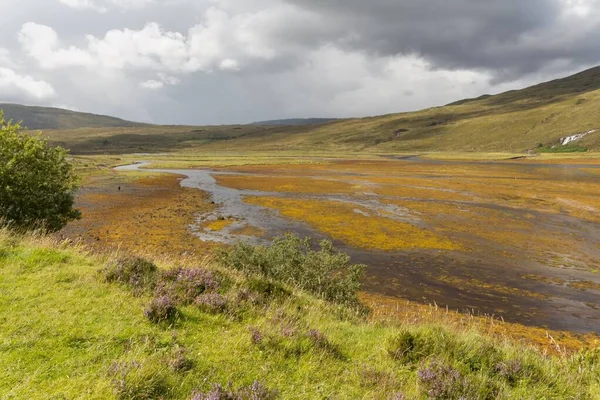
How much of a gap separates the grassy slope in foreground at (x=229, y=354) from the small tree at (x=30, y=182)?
9469 millimetres

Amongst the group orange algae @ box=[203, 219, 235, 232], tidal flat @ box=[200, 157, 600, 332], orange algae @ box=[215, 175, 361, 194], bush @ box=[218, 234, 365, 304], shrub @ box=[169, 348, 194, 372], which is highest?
shrub @ box=[169, 348, 194, 372]

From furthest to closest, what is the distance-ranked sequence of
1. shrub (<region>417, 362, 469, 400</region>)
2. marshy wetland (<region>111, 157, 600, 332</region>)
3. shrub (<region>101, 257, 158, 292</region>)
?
marshy wetland (<region>111, 157, 600, 332</region>)
shrub (<region>101, 257, 158, 292</region>)
shrub (<region>417, 362, 469, 400</region>)

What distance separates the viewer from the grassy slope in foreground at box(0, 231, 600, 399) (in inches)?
190

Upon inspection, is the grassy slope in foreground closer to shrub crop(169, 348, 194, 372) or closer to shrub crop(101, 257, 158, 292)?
shrub crop(169, 348, 194, 372)

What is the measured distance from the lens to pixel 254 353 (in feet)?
19.4

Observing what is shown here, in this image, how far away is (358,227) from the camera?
34.4 m

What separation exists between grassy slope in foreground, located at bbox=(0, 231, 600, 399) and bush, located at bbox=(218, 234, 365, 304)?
16.4 feet

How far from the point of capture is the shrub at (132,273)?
26.6 feet

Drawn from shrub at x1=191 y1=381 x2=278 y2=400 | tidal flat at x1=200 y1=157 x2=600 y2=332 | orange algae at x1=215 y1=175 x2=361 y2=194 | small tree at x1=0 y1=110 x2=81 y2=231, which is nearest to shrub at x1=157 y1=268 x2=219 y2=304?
shrub at x1=191 y1=381 x2=278 y2=400

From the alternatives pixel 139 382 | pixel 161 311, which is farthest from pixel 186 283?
pixel 139 382

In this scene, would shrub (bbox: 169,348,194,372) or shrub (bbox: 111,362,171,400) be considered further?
shrub (bbox: 169,348,194,372)

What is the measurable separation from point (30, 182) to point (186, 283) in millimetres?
13081

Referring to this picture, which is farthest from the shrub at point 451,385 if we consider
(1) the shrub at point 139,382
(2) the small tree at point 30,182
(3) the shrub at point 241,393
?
(2) the small tree at point 30,182

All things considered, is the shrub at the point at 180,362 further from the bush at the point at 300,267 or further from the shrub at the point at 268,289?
the bush at the point at 300,267
